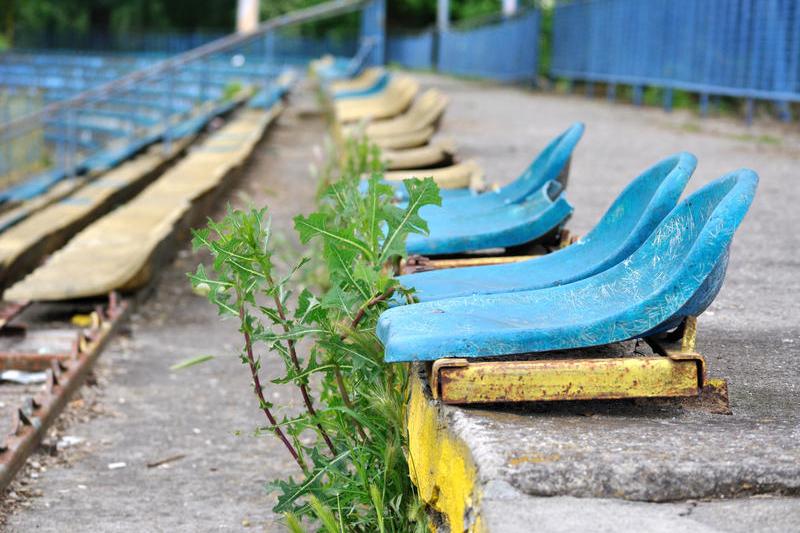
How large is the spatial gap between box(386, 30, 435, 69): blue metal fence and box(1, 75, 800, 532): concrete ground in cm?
2602

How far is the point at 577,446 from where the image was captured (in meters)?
2.27

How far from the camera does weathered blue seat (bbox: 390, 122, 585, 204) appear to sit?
4.33 meters

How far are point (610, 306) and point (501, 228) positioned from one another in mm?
1384

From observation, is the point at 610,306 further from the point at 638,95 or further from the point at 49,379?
the point at 638,95

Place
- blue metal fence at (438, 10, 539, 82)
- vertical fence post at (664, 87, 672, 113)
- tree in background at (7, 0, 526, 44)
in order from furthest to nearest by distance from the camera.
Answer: tree in background at (7, 0, 526, 44) < blue metal fence at (438, 10, 539, 82) < vertical fence post at (664, 87, 672, 113)

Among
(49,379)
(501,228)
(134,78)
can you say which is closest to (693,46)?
(134,78)

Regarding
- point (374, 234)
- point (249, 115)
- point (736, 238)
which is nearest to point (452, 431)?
point (374, 234)

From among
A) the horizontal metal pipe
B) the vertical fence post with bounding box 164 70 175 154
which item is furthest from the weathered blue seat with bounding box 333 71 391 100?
the vertical fence post with bounding box 164 70 175 154

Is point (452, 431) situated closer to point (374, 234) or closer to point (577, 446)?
point (577, 446)

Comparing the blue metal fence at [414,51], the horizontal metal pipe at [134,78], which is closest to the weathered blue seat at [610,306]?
the horizontal metal pipe at [134,78]

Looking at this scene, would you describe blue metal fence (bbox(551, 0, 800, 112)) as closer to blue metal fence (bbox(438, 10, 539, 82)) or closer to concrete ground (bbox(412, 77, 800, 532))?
blue metal fence (bbox(438, 10, 539, 82))

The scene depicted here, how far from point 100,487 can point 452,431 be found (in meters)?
1.86

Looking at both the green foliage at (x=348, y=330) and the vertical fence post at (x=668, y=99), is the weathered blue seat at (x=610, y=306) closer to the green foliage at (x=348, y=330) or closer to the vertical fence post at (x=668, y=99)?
the green foliage at (x=348, y=330)

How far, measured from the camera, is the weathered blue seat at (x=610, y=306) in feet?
8.16
